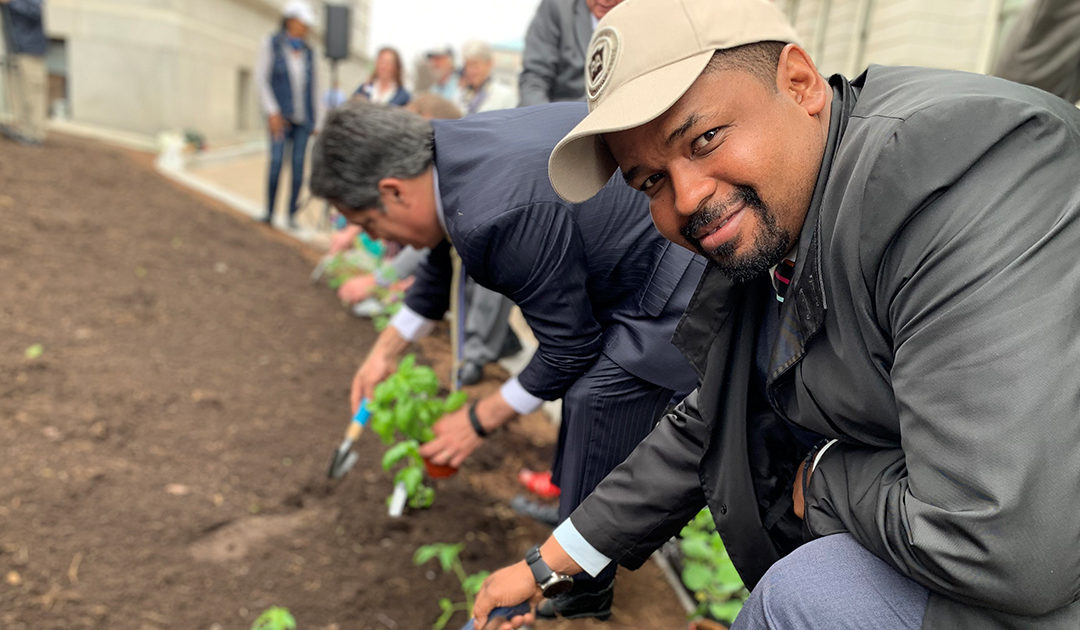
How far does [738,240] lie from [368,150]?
1.22 m

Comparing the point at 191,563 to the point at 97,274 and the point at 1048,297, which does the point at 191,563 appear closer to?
the point at 1048,297

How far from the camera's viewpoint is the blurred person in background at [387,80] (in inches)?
262

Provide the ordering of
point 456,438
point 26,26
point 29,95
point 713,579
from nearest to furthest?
point 713,579, point 456,438, point 26,26, point 29,95

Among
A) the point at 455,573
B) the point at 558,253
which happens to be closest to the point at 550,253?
the point at 558,253

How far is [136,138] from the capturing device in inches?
503

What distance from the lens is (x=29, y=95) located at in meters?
7.53

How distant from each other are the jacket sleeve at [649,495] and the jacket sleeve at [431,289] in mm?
1261

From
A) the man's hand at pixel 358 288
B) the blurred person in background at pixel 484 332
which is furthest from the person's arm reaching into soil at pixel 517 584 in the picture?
the man's hand at pixel 358 288

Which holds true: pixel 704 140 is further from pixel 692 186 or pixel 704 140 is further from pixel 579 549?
pixel 579 549

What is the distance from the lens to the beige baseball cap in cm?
120

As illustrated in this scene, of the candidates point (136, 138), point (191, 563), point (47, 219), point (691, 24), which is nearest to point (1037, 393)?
point (691, 24)

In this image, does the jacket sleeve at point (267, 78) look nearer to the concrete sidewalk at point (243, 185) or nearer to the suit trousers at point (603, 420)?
the concrete sidewalk at point (243, 185)

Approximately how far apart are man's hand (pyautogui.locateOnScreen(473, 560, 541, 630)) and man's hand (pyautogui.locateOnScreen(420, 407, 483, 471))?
69 centimetres

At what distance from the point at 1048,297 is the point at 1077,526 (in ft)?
0.87
